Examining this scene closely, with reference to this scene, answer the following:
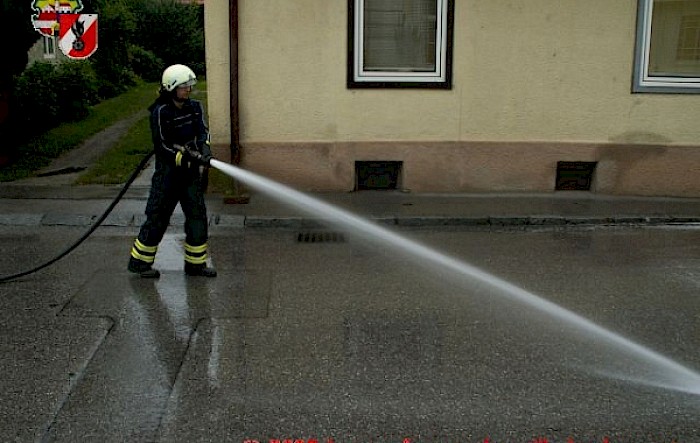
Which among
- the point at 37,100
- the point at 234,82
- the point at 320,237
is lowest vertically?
the point at 320,237

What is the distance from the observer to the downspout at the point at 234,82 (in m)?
10.2

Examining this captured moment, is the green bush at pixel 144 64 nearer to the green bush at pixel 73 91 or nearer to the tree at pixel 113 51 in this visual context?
the tree at pixel 113 51

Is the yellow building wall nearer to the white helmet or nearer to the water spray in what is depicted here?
the water spray

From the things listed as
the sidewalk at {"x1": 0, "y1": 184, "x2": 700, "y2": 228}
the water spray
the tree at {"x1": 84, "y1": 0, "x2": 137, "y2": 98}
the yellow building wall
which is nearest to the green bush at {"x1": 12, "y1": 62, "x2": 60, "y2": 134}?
the sidewalk at {"x1": 0, "y1": 184, "x2": 700, "y2": 228}

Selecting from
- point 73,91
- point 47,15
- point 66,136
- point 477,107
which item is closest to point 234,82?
point 47,15

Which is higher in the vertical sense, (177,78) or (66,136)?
(177,78)

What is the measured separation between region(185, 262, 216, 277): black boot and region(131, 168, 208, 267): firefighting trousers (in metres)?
0.03

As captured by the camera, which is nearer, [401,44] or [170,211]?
[170,211]

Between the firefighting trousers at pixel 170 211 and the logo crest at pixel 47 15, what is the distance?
552cm

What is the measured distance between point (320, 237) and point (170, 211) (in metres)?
2.20

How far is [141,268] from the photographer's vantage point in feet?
23.4

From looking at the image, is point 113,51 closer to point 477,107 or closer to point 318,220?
point 477,107

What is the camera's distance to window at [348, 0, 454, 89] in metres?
10.6

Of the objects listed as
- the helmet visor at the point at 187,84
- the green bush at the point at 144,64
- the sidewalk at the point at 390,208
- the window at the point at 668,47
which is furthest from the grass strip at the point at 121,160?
the green bush at the point at 144,64
